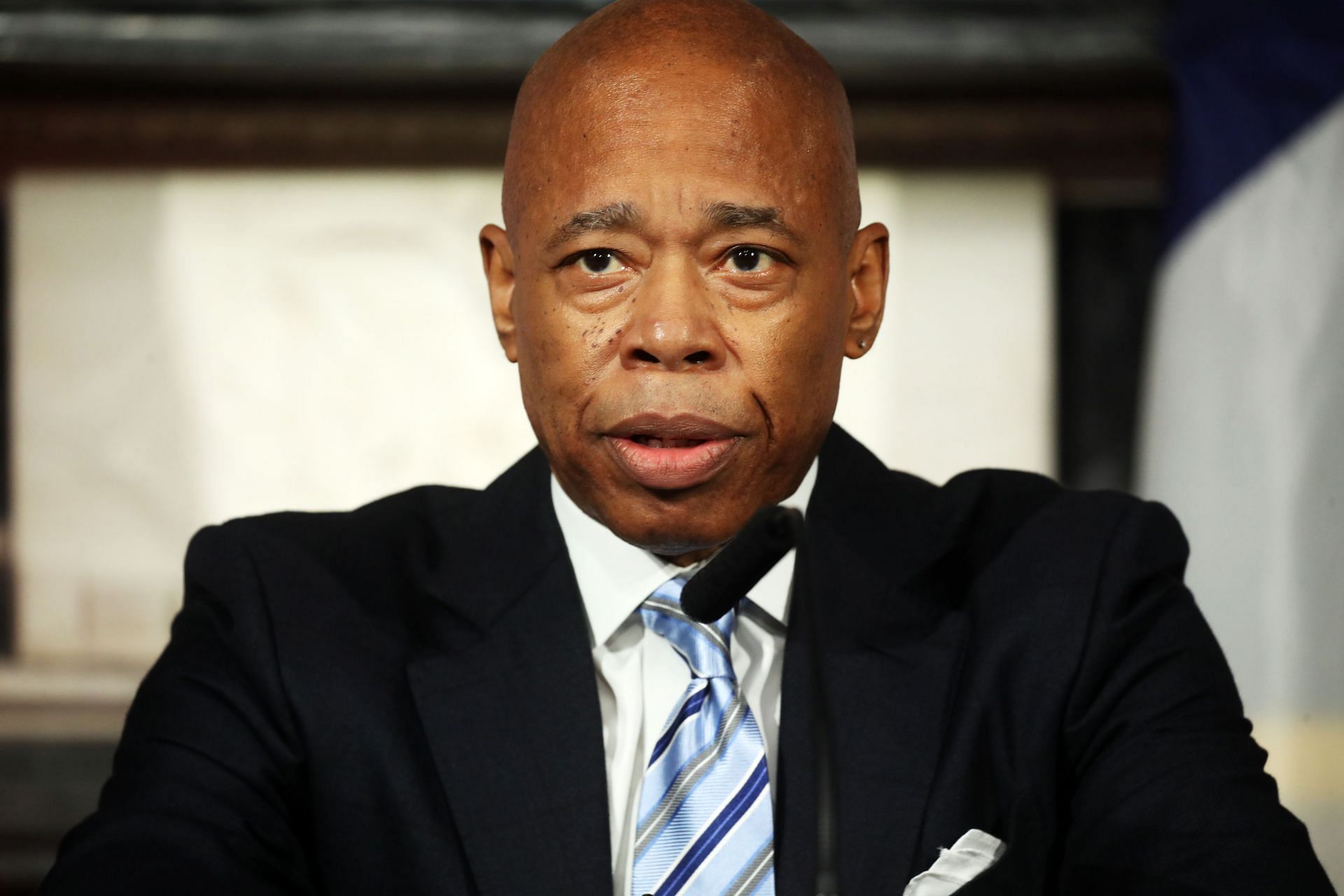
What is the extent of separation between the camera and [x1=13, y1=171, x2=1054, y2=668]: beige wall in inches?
81.1

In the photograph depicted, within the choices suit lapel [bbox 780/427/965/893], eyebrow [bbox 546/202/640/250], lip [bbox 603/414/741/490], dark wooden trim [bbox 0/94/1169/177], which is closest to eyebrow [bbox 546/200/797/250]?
eyebrow [bbox 546/202/640/250]

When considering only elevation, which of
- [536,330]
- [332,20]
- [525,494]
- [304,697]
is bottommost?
[304,697]

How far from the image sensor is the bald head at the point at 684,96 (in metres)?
1.10

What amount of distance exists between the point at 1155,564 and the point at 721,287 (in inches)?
17.3

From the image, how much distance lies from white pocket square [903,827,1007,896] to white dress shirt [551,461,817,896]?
0.14 meters

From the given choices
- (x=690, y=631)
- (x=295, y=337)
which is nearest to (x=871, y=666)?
(x=690, y=631)

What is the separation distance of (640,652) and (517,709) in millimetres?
109

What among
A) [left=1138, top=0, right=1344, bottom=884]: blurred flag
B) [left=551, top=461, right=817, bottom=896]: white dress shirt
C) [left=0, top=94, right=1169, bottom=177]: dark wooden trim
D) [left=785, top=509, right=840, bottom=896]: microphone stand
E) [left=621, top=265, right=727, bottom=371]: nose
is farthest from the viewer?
[left=0, top=94, right=1169, bottom=177]: dark wooden trim

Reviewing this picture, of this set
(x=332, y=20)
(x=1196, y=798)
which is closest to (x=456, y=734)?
(x=1196, y=798)

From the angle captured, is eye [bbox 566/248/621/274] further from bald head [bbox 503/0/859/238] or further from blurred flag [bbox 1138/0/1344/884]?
blurred flag [bbox 1138/0/1344/884]

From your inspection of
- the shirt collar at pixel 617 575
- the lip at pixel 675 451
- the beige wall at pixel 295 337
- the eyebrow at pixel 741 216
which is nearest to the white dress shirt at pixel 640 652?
the shirt collar at pixel 617 575

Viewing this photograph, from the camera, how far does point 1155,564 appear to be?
4.16 ft

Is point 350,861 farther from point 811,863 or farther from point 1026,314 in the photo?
point 1026,314

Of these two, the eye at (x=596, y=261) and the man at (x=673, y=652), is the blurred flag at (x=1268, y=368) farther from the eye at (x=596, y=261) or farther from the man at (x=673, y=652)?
the eye at (x=596, y=261)
